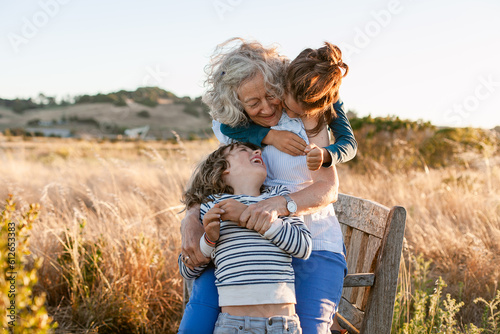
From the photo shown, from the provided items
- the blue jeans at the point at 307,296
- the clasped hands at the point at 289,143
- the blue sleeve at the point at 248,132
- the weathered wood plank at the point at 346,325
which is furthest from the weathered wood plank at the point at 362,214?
the blue sleeve at the point at 248,132

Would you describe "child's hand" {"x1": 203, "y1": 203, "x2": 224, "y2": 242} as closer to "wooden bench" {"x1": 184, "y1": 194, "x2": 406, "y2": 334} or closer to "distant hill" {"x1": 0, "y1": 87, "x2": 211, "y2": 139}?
"wooden bench" {"x1": 184, "y1": 194, "x2": 406, "y2": 334}

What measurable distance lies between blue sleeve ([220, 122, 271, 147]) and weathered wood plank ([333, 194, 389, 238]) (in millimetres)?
643

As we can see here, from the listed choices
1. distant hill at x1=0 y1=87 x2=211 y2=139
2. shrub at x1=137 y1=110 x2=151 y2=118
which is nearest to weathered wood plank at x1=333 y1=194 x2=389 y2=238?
distant hill at x1=0 y1=87 x2=211 y2=139

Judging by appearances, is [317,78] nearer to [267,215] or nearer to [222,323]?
[267,215]

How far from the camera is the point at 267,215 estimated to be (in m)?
1.79

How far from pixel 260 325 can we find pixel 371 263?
2.67 ft

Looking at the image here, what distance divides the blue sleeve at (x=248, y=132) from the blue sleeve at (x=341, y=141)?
38cm

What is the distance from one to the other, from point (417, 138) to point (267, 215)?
22.9ft

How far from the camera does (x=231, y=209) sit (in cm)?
181

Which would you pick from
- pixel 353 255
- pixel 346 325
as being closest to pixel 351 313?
pixel 346 325

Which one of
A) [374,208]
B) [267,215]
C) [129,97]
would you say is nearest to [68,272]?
[267,215]

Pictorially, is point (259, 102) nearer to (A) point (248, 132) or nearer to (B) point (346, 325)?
(A) point (248, 132)

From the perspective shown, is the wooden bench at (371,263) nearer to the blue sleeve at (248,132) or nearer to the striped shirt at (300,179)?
the striped shirt at (300,179)

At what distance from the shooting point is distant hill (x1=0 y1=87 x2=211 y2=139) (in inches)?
1431
